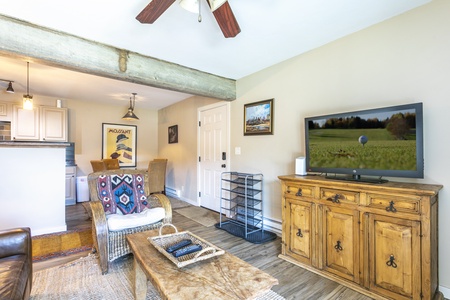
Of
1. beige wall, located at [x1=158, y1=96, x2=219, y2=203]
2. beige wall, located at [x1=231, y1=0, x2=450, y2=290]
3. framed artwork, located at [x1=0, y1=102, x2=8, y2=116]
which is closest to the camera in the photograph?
beige wall, located at [x1=231, y1=0, x2=450, y2=290]

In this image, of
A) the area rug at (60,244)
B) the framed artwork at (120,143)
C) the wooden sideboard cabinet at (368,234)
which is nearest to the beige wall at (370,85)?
the wooden sideboard cabinet at (368,234)

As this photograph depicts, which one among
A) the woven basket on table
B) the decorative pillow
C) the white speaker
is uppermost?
the white speaker

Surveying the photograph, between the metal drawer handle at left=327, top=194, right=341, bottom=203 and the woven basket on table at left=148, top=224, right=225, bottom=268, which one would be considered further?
the metal drawer handle at left=327, top=194, right=341, bottom=203

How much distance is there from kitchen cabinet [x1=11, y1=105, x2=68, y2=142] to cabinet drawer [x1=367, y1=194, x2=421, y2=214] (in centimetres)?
568

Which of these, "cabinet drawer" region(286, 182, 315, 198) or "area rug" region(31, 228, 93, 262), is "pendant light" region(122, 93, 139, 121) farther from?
"cabinet drawer" region(286, 182, 315, 198)

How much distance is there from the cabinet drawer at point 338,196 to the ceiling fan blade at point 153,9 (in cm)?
200

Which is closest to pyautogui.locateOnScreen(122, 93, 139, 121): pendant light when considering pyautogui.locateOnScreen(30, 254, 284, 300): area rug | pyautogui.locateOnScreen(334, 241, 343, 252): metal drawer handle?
pyautogui.locateOnScreen(30, 254, 284, 300): area rug

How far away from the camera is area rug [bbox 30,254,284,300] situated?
5.76ft

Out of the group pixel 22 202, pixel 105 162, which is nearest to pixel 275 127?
pixel 22 202

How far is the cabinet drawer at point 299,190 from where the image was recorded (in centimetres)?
219

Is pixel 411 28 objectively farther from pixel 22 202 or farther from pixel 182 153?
pixel 22 202

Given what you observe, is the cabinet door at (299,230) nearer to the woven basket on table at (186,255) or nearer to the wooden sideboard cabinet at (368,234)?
the wooden sideboard cabinet at (368,234)

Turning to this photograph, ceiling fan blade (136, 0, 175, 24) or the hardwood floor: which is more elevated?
ceiling fan blade (136, 0, 175, 24)

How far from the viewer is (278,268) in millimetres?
2199
